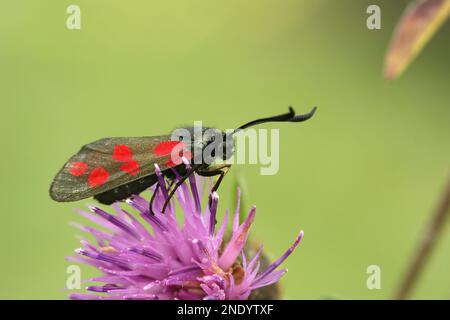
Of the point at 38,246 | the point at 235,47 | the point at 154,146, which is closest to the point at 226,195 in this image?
the point at 38,246

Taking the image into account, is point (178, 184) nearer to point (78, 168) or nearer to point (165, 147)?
point (165, 147)

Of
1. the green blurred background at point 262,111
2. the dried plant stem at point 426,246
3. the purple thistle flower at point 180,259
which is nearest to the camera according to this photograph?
the purple thistle flower at point 180,259

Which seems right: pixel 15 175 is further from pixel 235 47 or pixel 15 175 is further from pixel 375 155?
pixel 375 155

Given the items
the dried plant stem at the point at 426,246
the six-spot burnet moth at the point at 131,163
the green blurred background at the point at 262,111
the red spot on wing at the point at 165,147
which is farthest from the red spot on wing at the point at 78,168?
the green blurred background at the point at 262,111

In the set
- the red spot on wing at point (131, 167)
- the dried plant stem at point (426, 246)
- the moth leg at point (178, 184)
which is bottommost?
the dried plant stem at point (426, 246)

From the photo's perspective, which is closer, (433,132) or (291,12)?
(433,132)

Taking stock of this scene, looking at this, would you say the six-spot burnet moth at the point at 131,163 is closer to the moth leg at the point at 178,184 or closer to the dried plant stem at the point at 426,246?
the moth leg at the point at 178,184

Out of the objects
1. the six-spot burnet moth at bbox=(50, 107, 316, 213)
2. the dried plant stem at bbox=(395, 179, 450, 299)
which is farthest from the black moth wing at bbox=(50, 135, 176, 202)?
the dried plant stem at bbox=(395, 179, 450, 299)
